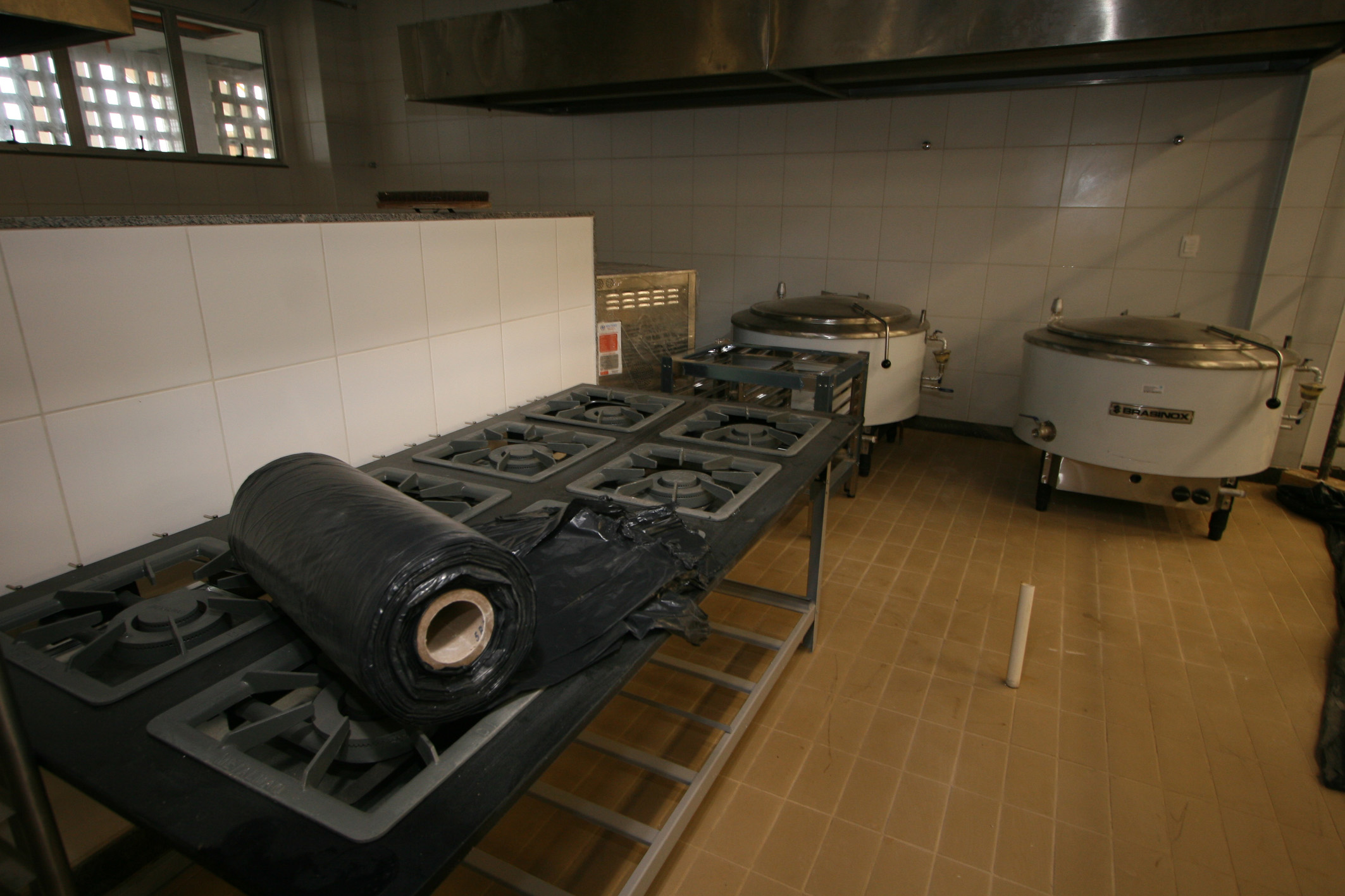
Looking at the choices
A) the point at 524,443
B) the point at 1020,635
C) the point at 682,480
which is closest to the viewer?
the point at 682,480

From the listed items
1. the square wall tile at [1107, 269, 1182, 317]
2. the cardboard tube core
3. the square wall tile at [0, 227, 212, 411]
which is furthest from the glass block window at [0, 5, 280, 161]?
the square wall tile at [1107, 269, 1182, 317]

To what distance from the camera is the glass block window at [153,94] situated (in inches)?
142

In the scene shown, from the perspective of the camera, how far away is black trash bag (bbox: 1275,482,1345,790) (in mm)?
1656

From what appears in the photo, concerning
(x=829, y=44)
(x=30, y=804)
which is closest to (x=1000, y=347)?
(x=829, y=44)

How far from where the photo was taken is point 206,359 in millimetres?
1231

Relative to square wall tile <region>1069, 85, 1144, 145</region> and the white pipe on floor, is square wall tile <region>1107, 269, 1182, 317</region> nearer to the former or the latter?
square wall tile <region>1069, 85, 1144, 145</region>

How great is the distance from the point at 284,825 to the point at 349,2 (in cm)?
546

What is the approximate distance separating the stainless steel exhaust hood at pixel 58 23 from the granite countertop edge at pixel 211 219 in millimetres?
241

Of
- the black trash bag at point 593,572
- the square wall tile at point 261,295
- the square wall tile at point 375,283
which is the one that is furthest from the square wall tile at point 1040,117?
the square wall tile at point 261,295

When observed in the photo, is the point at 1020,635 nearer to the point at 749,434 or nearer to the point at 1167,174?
the point at 749,434

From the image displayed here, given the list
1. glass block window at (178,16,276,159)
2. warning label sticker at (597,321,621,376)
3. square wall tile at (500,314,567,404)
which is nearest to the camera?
square wall tile at (500,314,567,404)

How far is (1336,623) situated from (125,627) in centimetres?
305

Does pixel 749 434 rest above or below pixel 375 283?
below

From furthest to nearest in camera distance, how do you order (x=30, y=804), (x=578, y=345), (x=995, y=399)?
(x=995, y=399)
(x=578, y=345)
(x=30, y=804)
